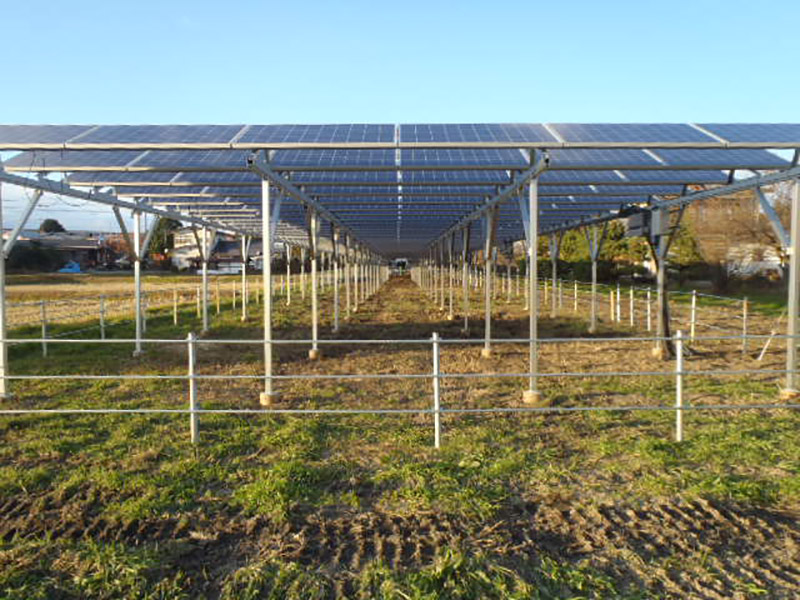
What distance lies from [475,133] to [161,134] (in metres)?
4.89

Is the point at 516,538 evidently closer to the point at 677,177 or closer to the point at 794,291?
the point at 794,291

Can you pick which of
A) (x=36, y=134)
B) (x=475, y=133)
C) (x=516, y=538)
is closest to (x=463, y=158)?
(x=475, y=133)

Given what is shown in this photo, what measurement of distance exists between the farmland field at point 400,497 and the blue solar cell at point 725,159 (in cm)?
347

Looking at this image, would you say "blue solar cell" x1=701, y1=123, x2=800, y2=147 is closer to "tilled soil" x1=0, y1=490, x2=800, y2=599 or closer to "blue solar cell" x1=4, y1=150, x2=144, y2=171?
"tilled soil" x1=0, y1=490, x2=800, y2=599

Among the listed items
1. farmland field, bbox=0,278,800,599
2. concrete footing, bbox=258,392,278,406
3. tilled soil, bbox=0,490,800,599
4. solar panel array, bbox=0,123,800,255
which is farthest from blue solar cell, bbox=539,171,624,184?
tilled soil, bbox=0,490,800,599

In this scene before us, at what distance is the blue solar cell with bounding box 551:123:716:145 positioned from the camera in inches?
306

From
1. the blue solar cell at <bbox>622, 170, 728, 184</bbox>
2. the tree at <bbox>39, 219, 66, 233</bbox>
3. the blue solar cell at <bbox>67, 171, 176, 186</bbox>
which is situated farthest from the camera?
the tree at <bbox>39, 219, 66, 233</bbox>

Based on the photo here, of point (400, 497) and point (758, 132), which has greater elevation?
point (758, 132)

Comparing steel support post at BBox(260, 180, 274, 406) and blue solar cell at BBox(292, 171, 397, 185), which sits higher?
blue solar cell at BBox(292, 171, 397, 185)

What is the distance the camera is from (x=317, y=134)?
8.39 meters

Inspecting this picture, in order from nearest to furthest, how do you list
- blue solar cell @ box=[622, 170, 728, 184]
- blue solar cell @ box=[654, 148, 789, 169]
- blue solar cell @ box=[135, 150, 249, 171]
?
blue solar cell @ box=[654, 148, 789, 169]
blue solar cell @ box=[135, 150, 249, 171]
blue solar cell @ box=[622, 170, 728, 184]

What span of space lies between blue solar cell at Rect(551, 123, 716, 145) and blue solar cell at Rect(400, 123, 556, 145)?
1.29 feet

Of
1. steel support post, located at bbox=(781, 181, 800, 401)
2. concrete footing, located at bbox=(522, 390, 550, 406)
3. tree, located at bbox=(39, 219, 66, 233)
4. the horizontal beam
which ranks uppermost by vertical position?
tree, located at bbox=(39, 219, 66, 233)

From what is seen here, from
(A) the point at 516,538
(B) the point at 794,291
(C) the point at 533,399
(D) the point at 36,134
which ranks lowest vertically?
(A) the point at 516,538
